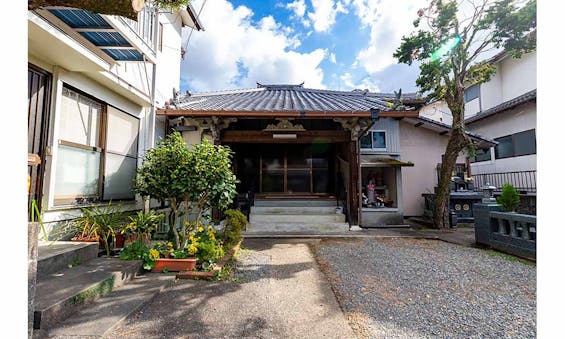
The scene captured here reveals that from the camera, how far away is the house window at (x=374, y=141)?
339 inches

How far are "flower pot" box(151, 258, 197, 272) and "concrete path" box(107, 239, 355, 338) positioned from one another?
24 cm

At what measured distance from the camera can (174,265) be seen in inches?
132

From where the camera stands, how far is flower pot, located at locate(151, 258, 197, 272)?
3342 millimetres

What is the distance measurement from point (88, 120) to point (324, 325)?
473 centimetres

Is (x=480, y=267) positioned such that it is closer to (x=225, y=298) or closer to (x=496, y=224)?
(x=496, y=224)

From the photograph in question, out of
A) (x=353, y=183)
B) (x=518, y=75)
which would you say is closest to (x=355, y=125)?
(x=353, y=183)

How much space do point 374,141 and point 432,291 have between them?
254 inches

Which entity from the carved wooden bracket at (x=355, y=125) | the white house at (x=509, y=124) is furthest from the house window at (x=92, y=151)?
the white house at (x=509, y=124)

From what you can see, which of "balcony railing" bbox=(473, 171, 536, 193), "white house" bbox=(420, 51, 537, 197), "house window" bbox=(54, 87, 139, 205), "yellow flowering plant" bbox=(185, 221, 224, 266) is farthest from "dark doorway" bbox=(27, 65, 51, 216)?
"balcony railing" bbox=(473, 171, 536, 193)

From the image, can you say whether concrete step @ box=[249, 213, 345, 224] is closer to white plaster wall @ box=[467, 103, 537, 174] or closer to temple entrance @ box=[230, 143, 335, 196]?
temple entrance @ box=[230, 143, 335, 196]

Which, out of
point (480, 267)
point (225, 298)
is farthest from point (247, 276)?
point (480, 267)

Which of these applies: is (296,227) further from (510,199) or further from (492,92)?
(492,92)

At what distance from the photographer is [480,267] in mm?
3711

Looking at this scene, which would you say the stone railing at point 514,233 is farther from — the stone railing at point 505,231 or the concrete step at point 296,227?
the concrete step at point 296,227
